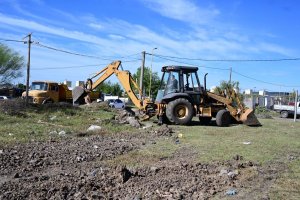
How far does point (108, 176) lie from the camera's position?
7.54m

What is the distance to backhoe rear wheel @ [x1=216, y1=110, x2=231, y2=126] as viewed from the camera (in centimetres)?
1992

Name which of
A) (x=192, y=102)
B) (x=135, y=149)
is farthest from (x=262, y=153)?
(x=192, y=102)

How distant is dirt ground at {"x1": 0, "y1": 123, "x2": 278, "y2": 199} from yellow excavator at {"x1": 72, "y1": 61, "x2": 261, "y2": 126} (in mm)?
8447

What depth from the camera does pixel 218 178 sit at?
7.78m

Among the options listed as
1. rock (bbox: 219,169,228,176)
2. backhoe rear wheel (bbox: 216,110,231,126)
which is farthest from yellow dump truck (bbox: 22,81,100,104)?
rock (bbox: 219,169,228,176)

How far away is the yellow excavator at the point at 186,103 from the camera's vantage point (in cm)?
1955

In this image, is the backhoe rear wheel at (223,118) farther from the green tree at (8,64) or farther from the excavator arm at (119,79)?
the green tree at (8,64)

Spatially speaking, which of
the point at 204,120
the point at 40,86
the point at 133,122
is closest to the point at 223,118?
the point at 204,120

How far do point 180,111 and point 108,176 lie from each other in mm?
12299

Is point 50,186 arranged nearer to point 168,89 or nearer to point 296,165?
point 296,165

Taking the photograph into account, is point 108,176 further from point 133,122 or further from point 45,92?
point 45,92

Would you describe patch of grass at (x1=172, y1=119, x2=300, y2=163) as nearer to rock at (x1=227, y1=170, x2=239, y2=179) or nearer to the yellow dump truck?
rock at (x1=227, y1=170, x2=239, y2=179)

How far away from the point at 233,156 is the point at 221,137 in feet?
15.7

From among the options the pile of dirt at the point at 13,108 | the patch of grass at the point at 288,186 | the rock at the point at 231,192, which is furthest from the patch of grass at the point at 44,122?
the patch of grass at the point at 288,186
